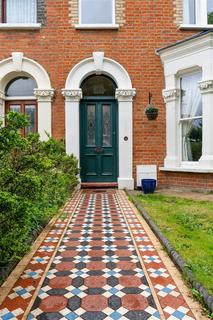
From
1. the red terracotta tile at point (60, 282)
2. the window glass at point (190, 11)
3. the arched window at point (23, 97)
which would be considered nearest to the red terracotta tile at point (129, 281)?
the red terracotta tile at point (60, 282)

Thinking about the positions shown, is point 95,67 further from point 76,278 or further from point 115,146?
point 76,278

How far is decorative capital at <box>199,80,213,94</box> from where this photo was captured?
7834 millimetres

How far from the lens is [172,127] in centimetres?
879

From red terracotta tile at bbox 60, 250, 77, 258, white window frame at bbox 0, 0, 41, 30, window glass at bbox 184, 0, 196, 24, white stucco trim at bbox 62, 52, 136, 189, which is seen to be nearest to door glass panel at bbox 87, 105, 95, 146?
white stucco trim at bbox 62, 52, 136, 189

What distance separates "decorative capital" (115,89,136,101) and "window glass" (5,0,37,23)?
11.3ft

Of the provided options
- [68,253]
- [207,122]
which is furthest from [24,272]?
[207,122]

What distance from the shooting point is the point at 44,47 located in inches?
365

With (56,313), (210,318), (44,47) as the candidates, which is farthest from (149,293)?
(44,47)

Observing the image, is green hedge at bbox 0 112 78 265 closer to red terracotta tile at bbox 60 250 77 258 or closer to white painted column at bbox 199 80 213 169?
red terracotta tile at bbox 60 250 77 258

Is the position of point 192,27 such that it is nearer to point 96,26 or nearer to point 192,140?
point 96,26

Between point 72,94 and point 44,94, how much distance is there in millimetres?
824

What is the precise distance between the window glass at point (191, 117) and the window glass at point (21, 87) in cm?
448

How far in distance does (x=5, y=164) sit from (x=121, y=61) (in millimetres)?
6736

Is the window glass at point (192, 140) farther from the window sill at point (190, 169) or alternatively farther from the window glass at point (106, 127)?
the window glass at point (106, 127)
